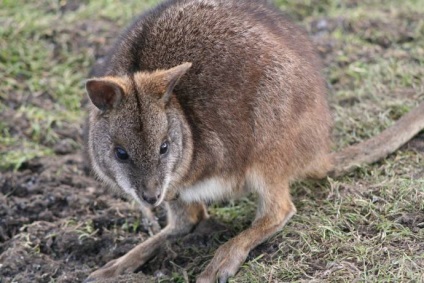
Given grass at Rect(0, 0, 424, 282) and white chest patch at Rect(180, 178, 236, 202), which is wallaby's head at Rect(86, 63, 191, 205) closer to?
white chest patch at Rect(180, 178, 236, 202)

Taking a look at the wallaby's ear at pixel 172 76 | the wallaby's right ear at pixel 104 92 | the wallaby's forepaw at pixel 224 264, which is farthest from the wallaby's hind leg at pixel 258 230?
the wallaby's right ear at pixel 104 92

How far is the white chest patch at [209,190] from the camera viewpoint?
16.4ft

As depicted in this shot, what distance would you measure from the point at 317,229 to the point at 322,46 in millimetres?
2774

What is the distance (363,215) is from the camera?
16.3 feet

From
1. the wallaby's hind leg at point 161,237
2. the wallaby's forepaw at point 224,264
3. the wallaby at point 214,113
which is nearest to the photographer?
the wallaby at point 214,113

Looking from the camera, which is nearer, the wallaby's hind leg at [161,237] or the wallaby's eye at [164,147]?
the wallaby's eye at [164,147]

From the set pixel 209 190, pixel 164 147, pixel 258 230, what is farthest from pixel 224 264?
pixel 164 147

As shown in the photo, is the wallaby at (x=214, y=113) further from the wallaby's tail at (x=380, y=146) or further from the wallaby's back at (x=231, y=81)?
the wallaby's tail at (x=380, y=146)

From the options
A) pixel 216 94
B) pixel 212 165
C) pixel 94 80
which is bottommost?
pixel 212 165

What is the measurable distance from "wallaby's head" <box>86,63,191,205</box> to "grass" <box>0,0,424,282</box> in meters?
0.74

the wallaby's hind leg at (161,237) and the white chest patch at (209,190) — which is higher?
the white chest patch at (209,190)

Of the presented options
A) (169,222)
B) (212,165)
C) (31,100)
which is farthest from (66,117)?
(212,165)

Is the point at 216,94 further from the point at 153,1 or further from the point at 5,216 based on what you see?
the point at 153,1

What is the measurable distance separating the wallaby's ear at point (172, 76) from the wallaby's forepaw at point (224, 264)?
1.01 meters
